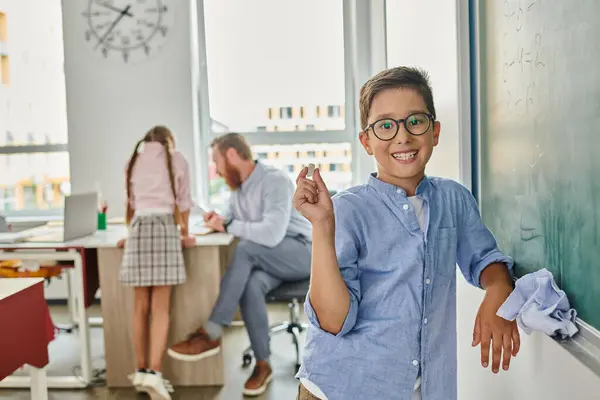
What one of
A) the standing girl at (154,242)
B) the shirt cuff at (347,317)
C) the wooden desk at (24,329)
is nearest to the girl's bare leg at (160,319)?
the standing girl at (154,242)

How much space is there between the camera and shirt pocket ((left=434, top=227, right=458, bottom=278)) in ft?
3.48

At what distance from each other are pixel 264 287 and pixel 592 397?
2.24m

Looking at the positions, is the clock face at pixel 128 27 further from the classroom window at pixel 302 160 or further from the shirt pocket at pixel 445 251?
the shirt pocket at pixel 445 251

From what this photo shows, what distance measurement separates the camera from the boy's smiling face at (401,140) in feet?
3.38

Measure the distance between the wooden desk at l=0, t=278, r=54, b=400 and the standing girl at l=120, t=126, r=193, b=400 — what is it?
71cm

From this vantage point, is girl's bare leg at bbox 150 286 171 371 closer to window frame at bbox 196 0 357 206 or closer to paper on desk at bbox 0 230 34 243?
paper on desk at bbox 0 230 34 243

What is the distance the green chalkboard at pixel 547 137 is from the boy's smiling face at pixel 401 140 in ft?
0.72

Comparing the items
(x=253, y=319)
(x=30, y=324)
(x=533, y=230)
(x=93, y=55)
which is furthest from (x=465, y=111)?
(x=93, y=55)

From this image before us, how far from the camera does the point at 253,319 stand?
298 cm

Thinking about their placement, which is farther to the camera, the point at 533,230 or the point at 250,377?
the point at 250,377

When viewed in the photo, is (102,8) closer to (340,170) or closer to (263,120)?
(263,120)

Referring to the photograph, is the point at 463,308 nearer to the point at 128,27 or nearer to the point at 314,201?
the point at 314,201

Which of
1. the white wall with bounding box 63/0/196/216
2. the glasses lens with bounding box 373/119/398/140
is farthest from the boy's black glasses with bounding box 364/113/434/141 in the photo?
the white wall with bounding box 63/0/196/216

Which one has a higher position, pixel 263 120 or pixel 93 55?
pixel 93 55
